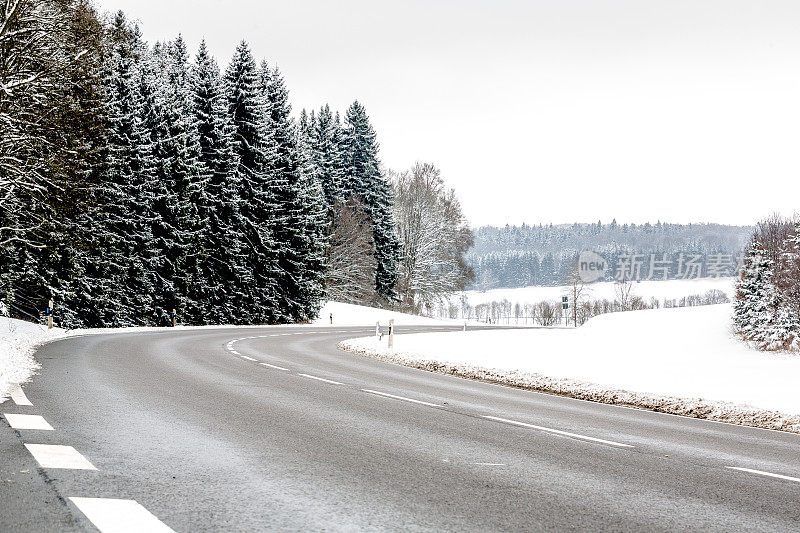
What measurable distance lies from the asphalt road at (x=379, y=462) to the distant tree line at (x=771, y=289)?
18.4 m

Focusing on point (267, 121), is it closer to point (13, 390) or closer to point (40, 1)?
point (40, 1)

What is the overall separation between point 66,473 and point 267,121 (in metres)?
44.1

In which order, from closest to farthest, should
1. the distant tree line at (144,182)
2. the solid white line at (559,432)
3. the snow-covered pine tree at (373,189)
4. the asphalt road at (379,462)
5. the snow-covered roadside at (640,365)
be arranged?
1. the asphalt road at (379,462)
2. the solid white line at (559,432)
3. the snow-covered roadside at (640,365)
4. the distant tree line at (144,182)
5. the snow-covered pine tree at (373,189)

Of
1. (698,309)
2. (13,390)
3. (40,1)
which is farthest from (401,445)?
(698,309)

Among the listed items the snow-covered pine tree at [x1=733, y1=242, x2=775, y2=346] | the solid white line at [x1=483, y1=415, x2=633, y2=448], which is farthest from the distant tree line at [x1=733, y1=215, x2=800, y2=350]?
the solid white line at [x1=483, y1=415, x2=633, y2=448]

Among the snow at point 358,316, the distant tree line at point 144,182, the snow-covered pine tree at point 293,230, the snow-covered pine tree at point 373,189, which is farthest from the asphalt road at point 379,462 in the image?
the snow-covered pine tree at point 373,189

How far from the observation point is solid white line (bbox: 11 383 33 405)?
910 centimetres

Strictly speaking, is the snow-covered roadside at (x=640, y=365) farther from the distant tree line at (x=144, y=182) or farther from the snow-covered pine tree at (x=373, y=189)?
the snow-covered pine tree at (x=373, y=189)

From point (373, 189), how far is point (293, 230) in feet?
84.8

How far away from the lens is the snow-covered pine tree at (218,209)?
43438mm

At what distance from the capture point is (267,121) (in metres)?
47.6

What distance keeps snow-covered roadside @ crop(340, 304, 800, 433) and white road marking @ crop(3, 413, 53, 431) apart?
940 cm

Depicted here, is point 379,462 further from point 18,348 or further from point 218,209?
point 218,209

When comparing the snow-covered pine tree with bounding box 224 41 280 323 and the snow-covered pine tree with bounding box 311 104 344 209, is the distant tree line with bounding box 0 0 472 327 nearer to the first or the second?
the snow-covered pine tree with bounding box 224 41 280 323
